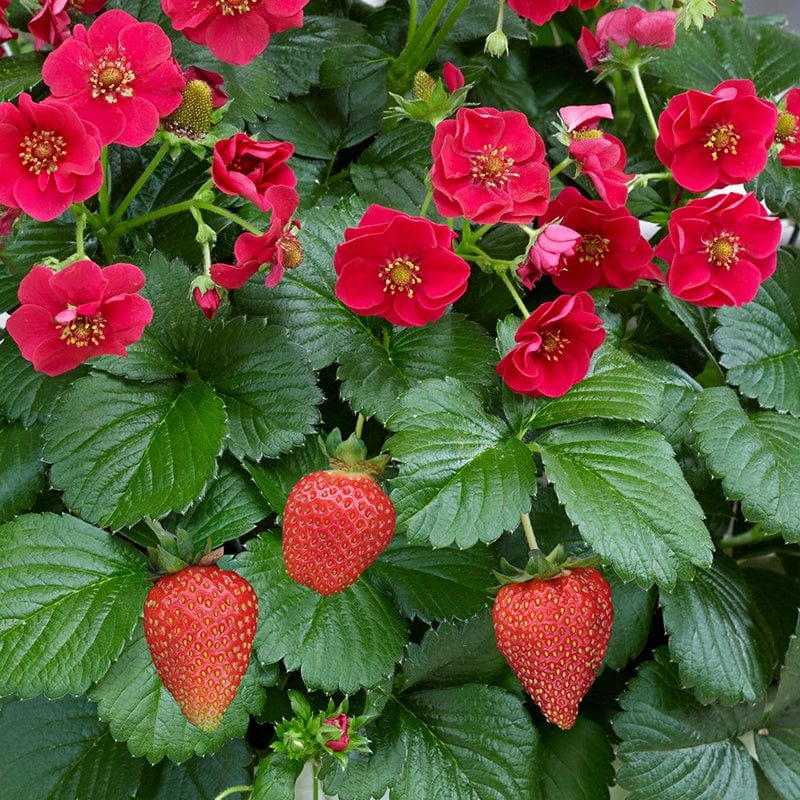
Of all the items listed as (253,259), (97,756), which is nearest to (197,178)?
(253,259)

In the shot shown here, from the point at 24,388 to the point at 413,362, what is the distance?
1.12ft

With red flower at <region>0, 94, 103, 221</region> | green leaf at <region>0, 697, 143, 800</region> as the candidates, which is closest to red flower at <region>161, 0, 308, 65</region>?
red flower at <region>0, 94, 103, 221</region>

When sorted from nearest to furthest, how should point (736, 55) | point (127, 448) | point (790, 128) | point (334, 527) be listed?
1. point (334, 527)
2. point (127, 448)
3. point (790, 128)
4. point (736, 55)

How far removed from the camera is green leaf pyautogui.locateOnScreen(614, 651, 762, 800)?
0.81 metres

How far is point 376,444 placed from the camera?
2.84ft

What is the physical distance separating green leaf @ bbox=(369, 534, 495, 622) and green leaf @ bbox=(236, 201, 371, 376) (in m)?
0.18

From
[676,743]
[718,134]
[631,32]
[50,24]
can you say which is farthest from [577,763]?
[50,24]

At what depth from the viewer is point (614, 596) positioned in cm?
85

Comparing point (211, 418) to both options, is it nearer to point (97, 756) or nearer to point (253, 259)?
point (253, 259)

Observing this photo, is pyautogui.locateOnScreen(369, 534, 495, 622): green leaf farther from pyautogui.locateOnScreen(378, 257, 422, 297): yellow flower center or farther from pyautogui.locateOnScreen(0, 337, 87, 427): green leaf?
pyautogui.locateOnScreen(0, 337, 87, 427): green leaf

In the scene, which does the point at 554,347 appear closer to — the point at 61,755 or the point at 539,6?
the point at 539,6

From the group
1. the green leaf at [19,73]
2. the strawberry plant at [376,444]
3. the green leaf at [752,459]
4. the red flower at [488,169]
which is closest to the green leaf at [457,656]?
the strawberry plant at [376,444]

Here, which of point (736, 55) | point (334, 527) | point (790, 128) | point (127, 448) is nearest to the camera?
point (334, 527)

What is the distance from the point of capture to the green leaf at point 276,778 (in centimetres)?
72
